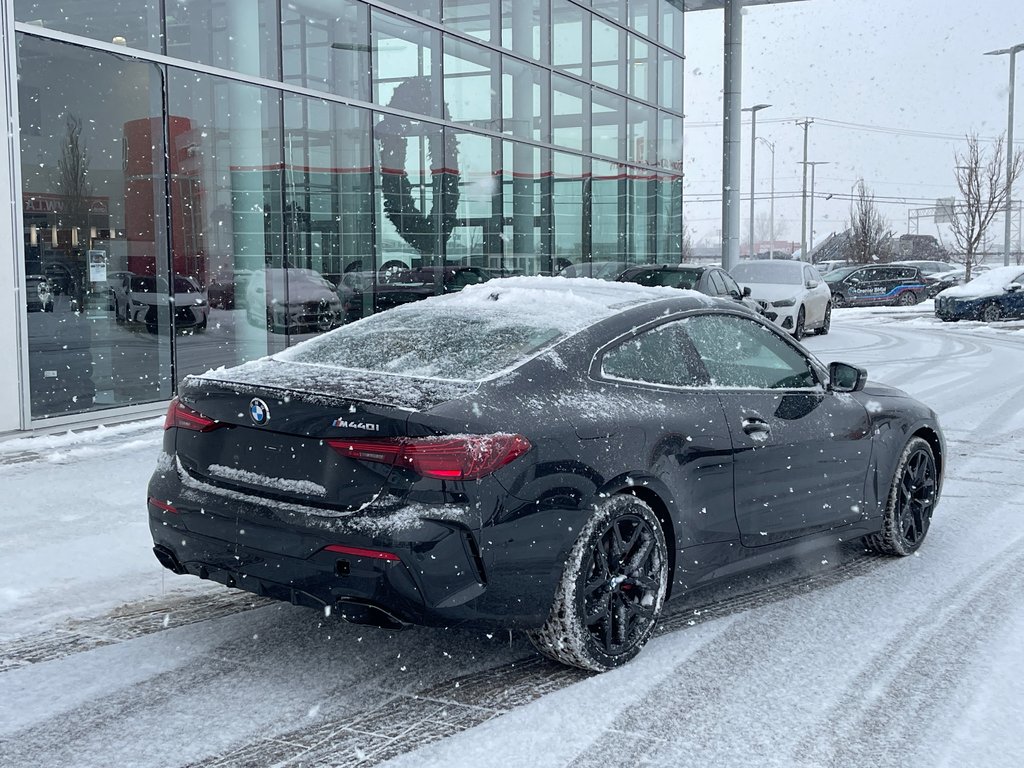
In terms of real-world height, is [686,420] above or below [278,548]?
above

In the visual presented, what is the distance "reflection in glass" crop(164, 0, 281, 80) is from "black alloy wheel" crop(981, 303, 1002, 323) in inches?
849

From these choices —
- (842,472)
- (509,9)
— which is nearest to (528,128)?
(509,9)

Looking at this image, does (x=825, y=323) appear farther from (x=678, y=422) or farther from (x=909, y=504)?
(x=678, y=422)

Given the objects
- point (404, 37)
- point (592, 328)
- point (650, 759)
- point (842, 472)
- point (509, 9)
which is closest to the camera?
point (650, 759)

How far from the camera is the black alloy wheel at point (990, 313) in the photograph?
95.6 feet

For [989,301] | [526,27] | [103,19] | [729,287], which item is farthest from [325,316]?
[989,301]

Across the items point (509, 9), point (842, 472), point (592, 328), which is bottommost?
point (842, 472)

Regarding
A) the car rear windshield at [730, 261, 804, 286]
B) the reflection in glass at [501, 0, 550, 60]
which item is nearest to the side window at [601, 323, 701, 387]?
the reflection in glass at [501, 0, 550, 60]

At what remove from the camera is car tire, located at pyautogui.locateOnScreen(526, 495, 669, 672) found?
413 centimetres

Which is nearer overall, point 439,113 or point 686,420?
point 686,420

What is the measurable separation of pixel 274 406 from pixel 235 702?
1059 mm

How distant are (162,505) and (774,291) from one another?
62.1 ft

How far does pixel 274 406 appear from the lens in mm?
4086

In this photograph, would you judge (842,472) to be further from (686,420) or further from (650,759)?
(650,759)
